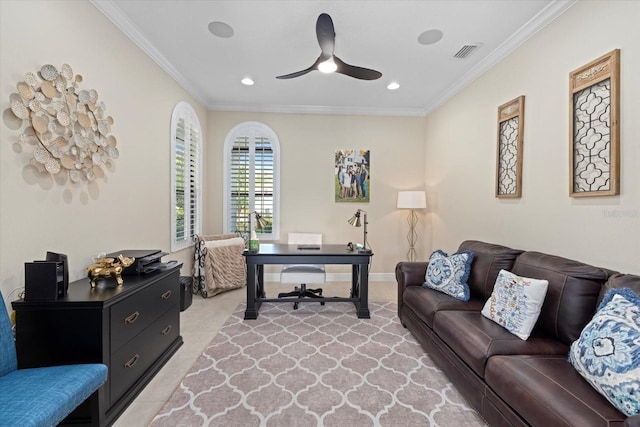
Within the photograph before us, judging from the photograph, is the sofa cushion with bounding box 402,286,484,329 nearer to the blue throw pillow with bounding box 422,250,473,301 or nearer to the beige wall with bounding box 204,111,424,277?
the blue throw pillow with bounding box 422,250,473,301

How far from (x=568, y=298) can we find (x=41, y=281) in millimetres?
3228

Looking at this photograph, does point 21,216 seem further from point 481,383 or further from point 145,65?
point 481,383

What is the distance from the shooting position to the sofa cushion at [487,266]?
2506mm

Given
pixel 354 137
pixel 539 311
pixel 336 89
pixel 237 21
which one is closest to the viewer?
pixel 539 311

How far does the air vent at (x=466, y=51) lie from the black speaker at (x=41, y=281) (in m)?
3.94

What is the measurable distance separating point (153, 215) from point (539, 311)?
3609 millimetres

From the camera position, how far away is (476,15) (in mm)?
2480


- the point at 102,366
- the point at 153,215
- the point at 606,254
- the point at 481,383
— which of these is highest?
the point at 153,215

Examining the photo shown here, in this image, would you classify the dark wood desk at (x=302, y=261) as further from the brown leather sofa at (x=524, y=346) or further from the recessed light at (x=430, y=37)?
the recessed light at (x=430, y=37)

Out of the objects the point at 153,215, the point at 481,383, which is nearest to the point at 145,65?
the point at 153,215

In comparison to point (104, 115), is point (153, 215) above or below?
below

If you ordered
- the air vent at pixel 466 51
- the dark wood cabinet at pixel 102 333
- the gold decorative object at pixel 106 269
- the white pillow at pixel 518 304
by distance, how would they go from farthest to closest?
the air vent at pixel 466 51, the gold decorative object at pixel 106 269, the white pillow at pixel 518 304, the dark wood cabinet at pixel 102 333

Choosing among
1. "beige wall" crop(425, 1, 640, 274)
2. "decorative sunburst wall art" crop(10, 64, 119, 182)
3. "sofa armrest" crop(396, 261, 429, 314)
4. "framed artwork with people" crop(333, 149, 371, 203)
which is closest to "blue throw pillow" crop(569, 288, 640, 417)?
"beige wall" crop(425, 1, 640, 274)

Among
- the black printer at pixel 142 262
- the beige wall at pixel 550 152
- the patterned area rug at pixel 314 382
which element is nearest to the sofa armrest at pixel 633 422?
the patterned area rug at pixel 314 382
